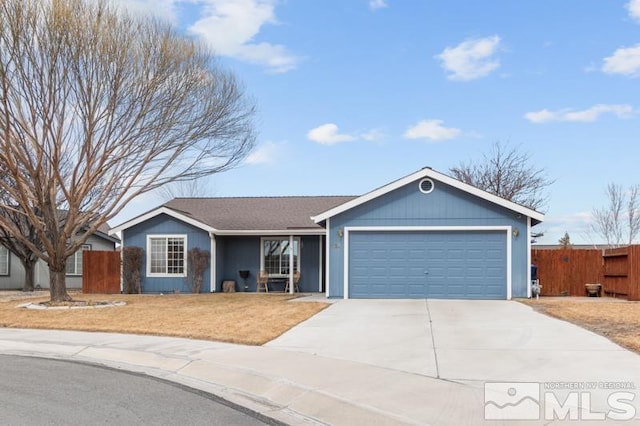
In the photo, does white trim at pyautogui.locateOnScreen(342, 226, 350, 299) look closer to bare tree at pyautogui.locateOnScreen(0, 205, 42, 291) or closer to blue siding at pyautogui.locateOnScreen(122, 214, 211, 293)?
blue siding at pyautogui.locateOnScreen(122, 214, 211, 293)

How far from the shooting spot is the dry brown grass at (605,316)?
11.5m

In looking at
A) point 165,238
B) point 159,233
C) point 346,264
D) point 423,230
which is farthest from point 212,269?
point 423,230

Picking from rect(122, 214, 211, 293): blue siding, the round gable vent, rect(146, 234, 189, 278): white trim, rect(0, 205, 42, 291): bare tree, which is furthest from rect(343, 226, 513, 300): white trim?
rect(0, 205, 42, 291): bare tree

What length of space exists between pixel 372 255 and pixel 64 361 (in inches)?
481

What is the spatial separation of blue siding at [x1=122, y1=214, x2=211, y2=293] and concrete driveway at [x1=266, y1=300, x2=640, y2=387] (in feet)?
32.0

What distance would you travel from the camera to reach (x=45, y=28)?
1658cm

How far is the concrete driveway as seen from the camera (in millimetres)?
8586

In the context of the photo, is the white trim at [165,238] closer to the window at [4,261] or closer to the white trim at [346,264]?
the white trim at [346,264]

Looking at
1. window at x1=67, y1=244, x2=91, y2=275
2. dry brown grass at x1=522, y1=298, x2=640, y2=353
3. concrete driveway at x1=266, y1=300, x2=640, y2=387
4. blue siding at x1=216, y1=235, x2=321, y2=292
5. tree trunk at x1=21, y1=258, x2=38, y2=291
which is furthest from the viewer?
window at x1=67, y1=244, x2=91, y2=275

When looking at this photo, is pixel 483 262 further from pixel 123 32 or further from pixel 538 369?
pixel 123 32

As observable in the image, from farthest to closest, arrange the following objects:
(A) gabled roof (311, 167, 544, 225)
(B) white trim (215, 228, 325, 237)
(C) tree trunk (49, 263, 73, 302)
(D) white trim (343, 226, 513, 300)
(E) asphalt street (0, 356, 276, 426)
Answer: (B) white trim (215, 228, 325, 237) < (D) white trim (343, 226, 513, 300) < (A) gabled roof (311, 167, 544, 225) < (C) tree trunk (49, 263, 73, 302) < (E) asphalt street (0, 356, 276, 426)

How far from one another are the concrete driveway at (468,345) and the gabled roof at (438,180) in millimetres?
4488

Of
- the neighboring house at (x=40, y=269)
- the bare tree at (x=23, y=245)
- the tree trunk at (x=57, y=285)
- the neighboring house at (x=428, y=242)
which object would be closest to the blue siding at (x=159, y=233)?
the tree trunk at (x=57, y=285)

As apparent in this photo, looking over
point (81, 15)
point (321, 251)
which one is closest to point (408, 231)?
point (321, 251)
